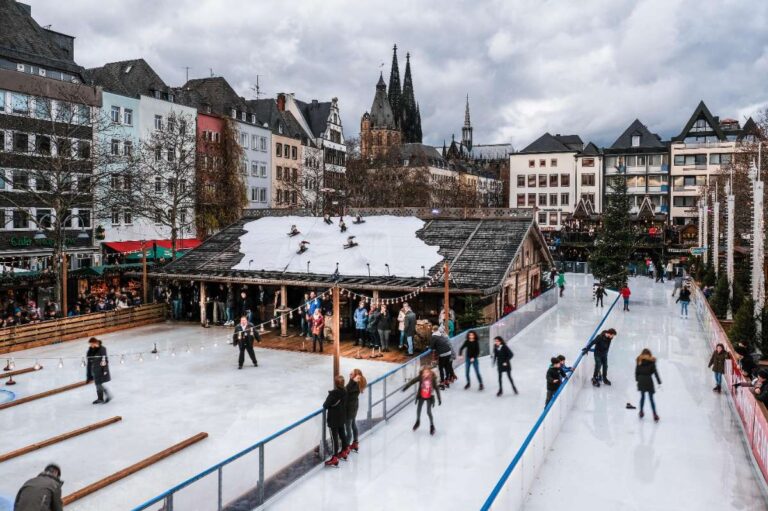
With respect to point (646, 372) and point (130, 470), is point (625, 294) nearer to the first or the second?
point (646, 372)

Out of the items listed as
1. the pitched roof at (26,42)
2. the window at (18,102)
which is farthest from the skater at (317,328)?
the pitched roof at (26,42)

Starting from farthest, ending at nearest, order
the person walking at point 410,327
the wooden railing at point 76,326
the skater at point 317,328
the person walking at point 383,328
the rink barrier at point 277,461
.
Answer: the wooden railing at point 76,326 < the skater at point 317,328 < the person walking at point 383,328 < the person walking at point 410,327 < the rink barrier at point 277,461

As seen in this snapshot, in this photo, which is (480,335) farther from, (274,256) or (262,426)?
(274,256)

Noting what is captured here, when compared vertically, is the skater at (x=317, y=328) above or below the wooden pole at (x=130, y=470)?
above

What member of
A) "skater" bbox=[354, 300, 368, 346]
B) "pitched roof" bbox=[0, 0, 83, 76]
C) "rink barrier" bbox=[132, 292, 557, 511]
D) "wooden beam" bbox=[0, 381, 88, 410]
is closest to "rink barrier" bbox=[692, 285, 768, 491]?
"rink barrier" bbox=[132, 292, 557, 511]

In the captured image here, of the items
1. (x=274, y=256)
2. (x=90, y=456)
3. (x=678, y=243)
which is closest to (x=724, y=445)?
(x=90, y=456)

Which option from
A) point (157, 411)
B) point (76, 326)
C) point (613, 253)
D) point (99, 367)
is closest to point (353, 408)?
point (157, 411)

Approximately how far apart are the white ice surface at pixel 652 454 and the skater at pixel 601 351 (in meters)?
0.25

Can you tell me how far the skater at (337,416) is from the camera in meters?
10.7

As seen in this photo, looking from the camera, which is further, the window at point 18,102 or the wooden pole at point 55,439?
the window at point 18,102

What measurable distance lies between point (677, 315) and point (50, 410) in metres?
24.5

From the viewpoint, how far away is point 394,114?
139750 millimetres

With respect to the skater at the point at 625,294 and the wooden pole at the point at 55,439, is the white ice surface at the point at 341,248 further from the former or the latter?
the wooden pole at the point at 55,439

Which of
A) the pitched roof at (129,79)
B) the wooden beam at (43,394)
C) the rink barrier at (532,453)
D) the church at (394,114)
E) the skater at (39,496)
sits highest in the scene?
the church at (394,114)
